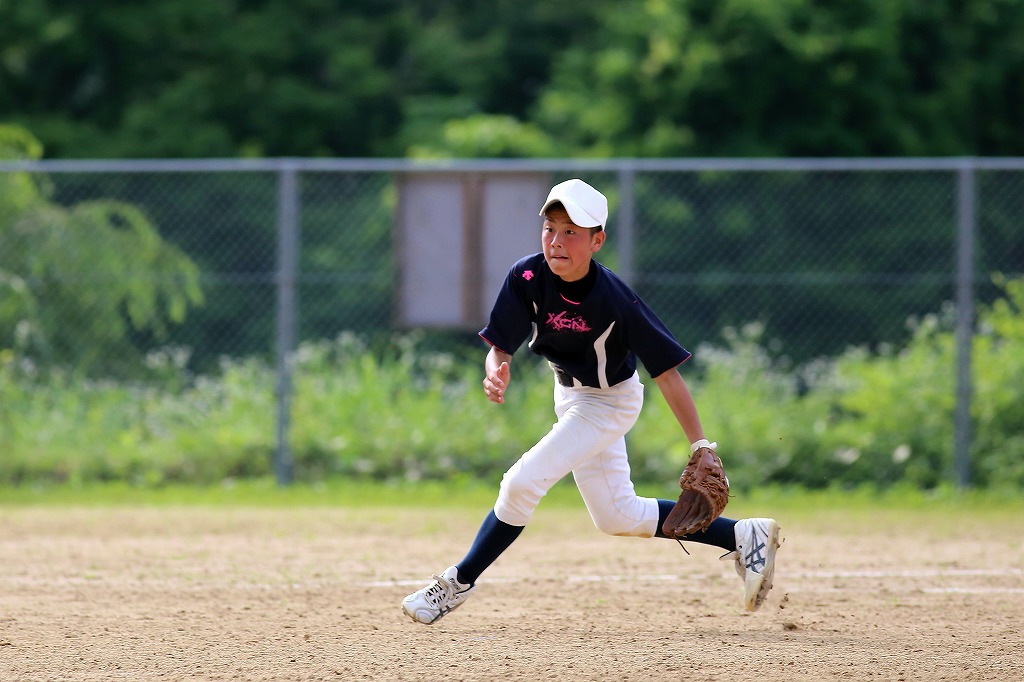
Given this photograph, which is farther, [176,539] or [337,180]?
[337,180]

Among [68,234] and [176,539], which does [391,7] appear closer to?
[68,234]

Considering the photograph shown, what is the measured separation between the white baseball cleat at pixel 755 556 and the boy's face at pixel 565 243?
4.36 ft

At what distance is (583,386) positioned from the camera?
5.50 m

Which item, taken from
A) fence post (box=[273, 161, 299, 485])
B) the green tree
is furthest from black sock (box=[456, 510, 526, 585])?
the green tree

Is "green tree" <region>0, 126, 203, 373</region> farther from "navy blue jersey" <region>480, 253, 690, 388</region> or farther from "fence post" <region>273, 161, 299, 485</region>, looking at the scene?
"navy blue jersey" <region>480, 253, 690, 388</region>

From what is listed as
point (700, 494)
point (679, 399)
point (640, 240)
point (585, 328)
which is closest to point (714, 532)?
point (700, 494)

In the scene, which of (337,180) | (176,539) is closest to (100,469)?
(176,539)

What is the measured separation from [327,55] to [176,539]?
692 inches

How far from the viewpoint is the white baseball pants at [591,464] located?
531 cm

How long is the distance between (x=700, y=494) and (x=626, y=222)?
4.94 metres

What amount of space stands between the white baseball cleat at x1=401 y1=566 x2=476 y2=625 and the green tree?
6.10 metres

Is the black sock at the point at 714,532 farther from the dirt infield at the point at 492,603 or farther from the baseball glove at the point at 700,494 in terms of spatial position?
the dirt infield at the point at 492,603

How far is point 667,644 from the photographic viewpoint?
5.12m

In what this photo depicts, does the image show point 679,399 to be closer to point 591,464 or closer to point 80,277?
point 591,464
